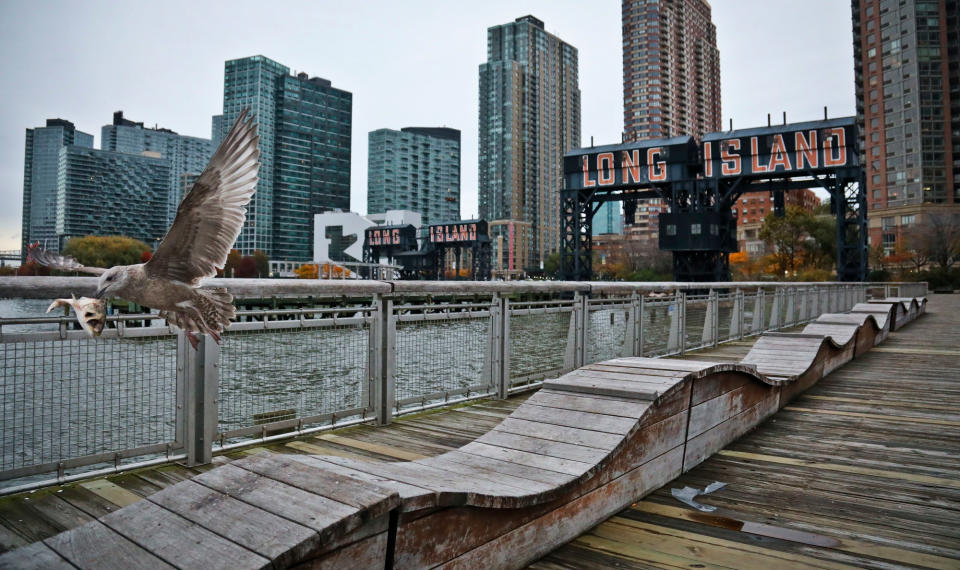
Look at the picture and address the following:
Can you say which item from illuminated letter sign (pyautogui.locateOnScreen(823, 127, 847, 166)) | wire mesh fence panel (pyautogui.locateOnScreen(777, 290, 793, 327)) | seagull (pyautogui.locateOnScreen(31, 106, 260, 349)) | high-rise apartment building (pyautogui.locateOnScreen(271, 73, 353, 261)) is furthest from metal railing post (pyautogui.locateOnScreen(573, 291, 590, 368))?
high-rise apartment building (pyautogui.locateOnScreen(271, 73, 353, 261))

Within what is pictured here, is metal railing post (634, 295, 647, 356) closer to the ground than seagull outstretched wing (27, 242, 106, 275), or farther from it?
closer to the ground

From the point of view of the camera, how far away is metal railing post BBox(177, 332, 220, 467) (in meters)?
3.94

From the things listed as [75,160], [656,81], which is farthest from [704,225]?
[656,81]

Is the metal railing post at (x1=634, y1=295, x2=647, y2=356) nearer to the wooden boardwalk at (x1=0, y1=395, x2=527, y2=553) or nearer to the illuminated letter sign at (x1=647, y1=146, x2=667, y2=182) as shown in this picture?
the wooden boardwalk at (x1=0, y1=395, x2=527, y2=553)

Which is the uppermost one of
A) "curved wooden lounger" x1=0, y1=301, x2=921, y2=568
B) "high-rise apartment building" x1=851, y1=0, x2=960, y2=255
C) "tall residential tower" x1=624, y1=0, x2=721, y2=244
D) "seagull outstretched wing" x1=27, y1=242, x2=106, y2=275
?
"tall residential tower" x1=624, y1=0, x2=721, y2=244

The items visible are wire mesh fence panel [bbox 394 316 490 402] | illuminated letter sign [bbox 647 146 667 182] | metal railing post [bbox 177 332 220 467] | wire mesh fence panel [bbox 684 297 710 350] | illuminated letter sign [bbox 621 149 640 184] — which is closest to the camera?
→ metal railing post [bbox 177 332 220 467]

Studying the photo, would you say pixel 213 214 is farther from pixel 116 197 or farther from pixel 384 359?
pixel 116 197

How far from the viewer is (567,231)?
49.2 m

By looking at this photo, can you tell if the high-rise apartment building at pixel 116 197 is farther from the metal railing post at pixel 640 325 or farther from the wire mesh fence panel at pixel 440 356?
the wire mesh fence panel at pixel 440 356

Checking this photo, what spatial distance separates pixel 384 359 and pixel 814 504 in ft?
11.2

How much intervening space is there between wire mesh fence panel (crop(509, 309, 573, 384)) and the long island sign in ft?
123

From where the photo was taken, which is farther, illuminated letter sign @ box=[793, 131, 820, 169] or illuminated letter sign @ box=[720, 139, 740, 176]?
illuminated letter sign @ box=[720, 139, 740, 176]

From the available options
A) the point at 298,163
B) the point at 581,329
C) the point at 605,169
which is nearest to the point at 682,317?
the point at 581,329

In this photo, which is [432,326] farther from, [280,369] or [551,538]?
[551,538]
